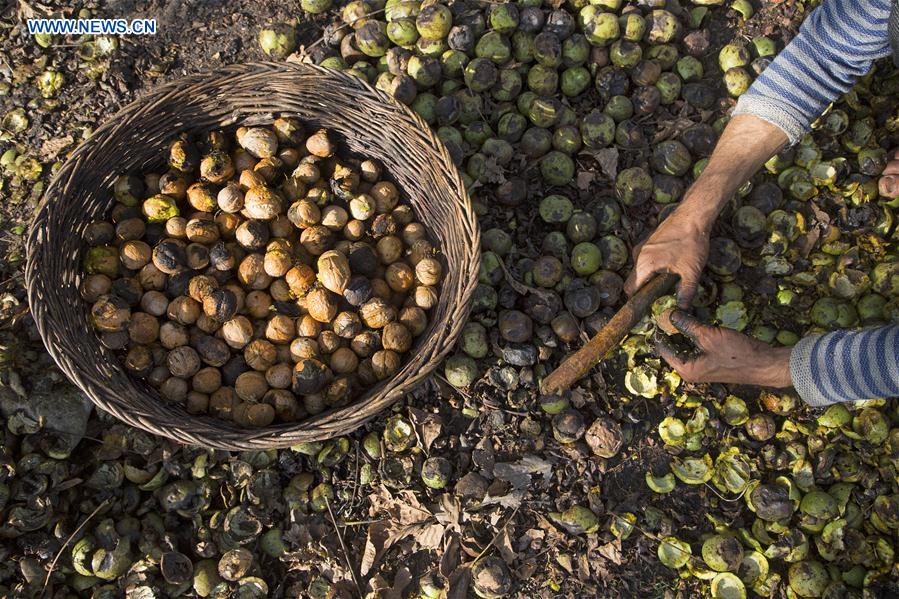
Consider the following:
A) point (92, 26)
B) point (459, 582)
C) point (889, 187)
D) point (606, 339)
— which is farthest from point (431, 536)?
point (92, 26)

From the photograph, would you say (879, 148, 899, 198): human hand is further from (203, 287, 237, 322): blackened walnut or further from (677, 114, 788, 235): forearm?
(203, 287, 237, 322): blackened walnut

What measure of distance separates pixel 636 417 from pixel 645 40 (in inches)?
104

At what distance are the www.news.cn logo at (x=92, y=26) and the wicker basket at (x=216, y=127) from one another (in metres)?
1.55

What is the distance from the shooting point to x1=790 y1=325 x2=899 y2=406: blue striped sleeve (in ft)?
10.2

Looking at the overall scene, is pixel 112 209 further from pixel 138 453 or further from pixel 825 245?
pixel 825 245

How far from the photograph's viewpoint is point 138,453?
379 centimetres

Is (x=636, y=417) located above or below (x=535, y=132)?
below

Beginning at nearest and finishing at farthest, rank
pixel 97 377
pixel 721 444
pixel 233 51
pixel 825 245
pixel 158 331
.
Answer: pixel 97 377
pixel 158 331
pixel 721 444
pixel 825 245
pixel 233 51

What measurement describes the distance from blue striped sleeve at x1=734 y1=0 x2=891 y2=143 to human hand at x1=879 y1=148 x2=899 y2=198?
90cm

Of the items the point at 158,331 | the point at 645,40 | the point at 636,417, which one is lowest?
the point at 158,331

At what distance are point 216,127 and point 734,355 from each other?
11.1 ft

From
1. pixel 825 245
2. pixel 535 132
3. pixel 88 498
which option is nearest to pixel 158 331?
pixel 88 498

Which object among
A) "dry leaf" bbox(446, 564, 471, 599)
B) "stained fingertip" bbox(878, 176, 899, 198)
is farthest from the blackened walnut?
"stained fingertip" bbox(878, 176, 899, 198)

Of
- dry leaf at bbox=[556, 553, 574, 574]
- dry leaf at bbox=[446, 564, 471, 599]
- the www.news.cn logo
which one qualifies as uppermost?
the www.news.cn logo
